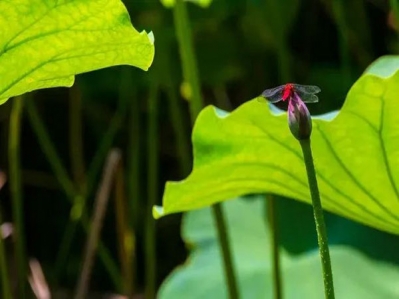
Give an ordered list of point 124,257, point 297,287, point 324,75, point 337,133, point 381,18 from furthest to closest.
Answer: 1. point 381,18
2. point 324,75
3. point 124,257
4. point 297,287
5. point 337,133

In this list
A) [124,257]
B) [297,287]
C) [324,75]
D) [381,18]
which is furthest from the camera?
[381,18]

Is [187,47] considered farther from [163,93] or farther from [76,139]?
[163,93]

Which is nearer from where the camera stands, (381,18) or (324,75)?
(324,75)

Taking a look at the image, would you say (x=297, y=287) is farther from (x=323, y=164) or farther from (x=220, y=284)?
(x=323, y=164)

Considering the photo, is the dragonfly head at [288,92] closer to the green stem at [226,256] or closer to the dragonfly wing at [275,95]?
the dragonfly wing at [275,95]

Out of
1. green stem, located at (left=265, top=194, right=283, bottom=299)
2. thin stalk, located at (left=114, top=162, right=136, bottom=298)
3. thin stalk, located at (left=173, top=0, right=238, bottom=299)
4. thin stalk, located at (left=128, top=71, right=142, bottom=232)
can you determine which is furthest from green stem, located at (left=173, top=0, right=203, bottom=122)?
thin stalk, located at (left=128, top=71, right=142, bottom=232)

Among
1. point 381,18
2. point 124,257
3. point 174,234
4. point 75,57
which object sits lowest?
point 174,234

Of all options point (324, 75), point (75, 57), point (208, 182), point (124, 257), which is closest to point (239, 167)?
point (208, 182)

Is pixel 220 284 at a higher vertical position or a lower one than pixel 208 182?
lower
